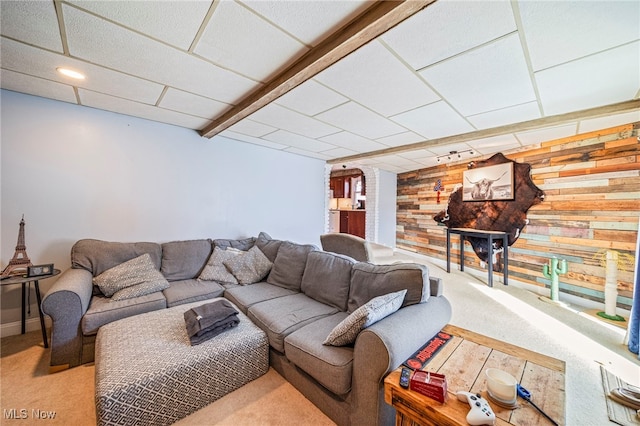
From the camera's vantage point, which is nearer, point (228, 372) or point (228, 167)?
point (228, 372)

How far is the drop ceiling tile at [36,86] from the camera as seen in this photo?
6.78 feet

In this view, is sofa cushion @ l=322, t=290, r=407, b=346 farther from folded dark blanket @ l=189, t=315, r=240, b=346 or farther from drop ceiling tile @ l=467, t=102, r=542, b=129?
drop ceiling tile @ l=467, t=102, r=542, b=129

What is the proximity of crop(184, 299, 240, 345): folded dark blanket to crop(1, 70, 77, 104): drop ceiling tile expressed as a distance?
242cm

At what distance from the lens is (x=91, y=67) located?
6.20ft

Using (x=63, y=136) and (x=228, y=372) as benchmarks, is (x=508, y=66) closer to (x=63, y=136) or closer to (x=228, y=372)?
(x=228, y=372)

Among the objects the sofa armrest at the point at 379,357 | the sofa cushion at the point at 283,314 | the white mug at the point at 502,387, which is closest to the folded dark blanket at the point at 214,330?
the sofa cushion at the point at 283,314

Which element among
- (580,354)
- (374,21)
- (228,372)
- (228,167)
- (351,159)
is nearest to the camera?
(374,21)

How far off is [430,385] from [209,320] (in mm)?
1468

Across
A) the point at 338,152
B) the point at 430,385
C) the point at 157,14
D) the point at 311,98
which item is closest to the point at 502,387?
the point at 430,385

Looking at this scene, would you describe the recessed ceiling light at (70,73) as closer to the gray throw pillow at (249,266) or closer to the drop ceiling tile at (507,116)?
the gray throw pillow at (249,266)

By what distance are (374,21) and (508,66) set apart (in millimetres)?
1175

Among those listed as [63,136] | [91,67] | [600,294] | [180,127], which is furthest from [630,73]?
[63,136]

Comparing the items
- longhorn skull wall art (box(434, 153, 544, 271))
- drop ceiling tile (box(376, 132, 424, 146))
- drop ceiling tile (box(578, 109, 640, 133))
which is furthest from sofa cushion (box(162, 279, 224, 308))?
drop ceiling tile (box(578, 109, 640, 133))

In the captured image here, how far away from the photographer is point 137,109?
2709 millimetres
